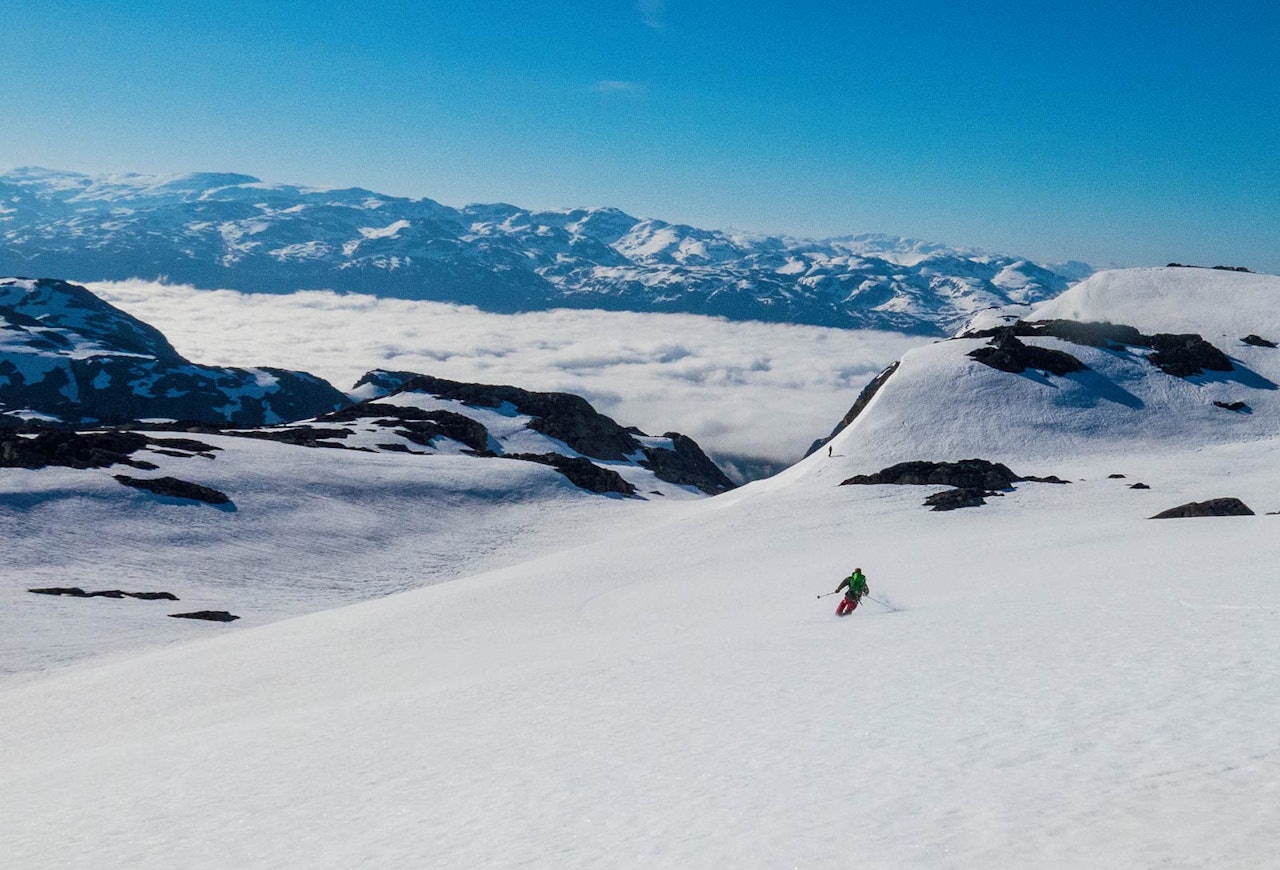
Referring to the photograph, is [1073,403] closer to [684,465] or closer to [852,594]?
[852,594]

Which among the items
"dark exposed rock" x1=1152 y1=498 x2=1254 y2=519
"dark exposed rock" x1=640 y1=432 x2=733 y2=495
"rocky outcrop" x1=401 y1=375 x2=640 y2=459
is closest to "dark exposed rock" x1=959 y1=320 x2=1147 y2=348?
"dark exposed rock" x1=640 y1=432 x2=733 y2=495

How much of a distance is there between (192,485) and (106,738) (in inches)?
1583

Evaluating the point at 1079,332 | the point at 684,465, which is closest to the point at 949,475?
the point at 1079,332

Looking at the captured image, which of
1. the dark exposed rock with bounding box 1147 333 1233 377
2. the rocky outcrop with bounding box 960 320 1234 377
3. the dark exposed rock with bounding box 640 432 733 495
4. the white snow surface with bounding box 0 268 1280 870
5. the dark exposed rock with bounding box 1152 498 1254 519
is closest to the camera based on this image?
the white snow surface with bounding box 0 268 1280 870

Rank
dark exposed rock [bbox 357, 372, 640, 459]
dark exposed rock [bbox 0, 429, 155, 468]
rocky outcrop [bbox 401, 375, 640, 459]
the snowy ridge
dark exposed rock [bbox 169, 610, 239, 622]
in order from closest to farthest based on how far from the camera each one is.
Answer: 1. dark exposed rock [bbox 169, 610, 239, 622]
2. dark exposed rock [bbox 0, 429, 155, 468]
3. the snowy ridge
4. rocky outcrop [bbox 401, 375, 640, 459]
5. dark exposed rock [bbox 357, 372, 640, 459]

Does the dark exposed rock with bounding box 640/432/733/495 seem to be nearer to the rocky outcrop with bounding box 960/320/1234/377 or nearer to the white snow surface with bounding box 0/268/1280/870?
the rocky outcrop with bounding box 960/320/1234/377

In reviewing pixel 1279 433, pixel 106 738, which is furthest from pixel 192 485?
pixel 1279 433

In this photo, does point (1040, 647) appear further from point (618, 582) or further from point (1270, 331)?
point (1270, 331)

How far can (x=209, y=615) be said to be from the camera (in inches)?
1468

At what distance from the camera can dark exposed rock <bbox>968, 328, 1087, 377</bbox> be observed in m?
76.5

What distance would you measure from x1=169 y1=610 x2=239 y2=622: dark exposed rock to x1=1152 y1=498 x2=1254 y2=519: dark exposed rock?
45.6 metres

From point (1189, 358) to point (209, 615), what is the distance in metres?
87.0

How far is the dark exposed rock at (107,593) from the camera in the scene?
3834 cm

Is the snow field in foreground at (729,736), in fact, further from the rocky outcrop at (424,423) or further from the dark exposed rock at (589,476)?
the rocky outcrop at (424,423)
